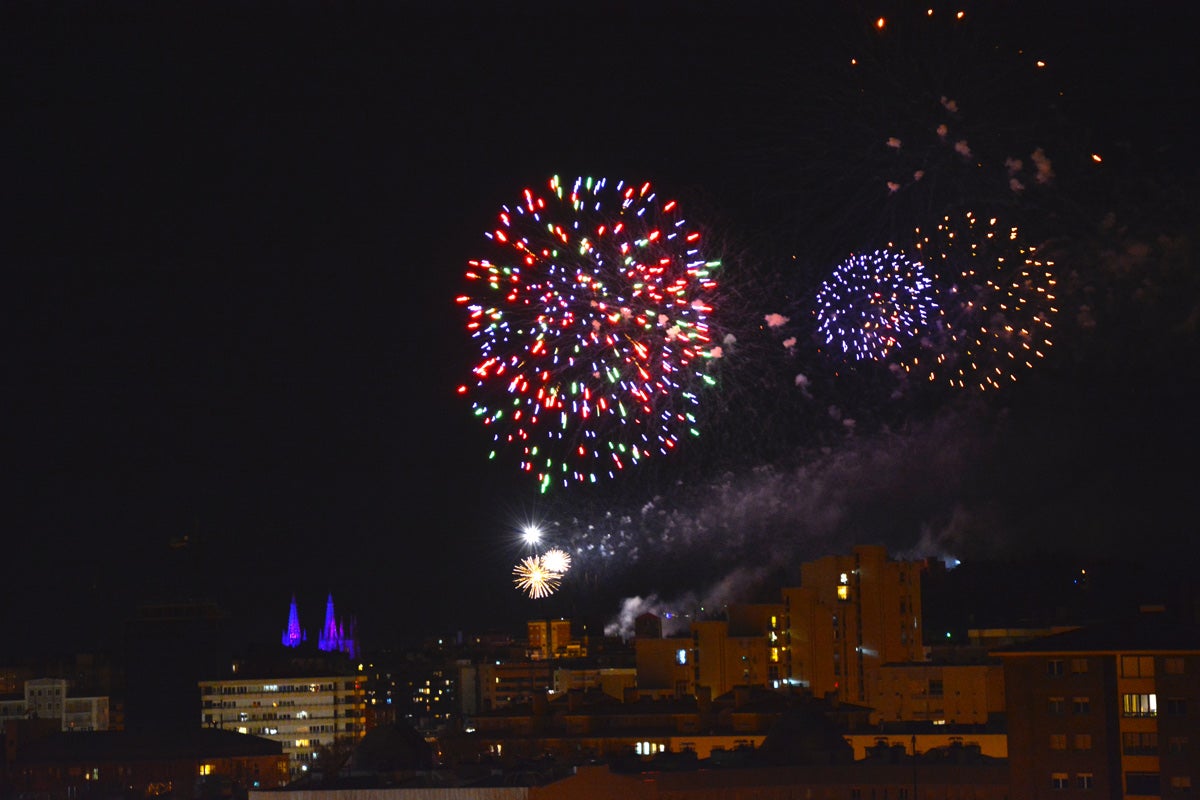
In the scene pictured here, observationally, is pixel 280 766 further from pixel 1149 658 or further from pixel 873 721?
pixel 1149 658

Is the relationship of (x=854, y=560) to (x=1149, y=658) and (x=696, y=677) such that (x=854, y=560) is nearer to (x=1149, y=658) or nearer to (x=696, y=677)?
(x=696, y=677)

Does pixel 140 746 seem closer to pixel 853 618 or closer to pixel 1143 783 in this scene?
pixel 853 618

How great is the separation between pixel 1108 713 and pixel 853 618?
70.8 meters

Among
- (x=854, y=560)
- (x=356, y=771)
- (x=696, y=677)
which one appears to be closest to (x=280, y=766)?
(x=696, y=677)

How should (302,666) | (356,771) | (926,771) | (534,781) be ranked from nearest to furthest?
(534,781) → (926,771) → (356,771) → (302,666)

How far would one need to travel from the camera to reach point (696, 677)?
129250mm

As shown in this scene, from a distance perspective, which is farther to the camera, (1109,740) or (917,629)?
(917,629)

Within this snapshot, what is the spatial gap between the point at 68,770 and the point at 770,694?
59.8 m

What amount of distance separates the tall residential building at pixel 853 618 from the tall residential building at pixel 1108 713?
66615 mm

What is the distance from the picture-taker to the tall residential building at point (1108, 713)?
2101 inches

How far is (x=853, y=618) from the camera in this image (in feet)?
408

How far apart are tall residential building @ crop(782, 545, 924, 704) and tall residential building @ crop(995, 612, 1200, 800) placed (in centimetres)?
6662

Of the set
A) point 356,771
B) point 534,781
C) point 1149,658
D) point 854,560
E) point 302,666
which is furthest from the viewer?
point 302,666

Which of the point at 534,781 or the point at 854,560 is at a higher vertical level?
the point at 854,560
